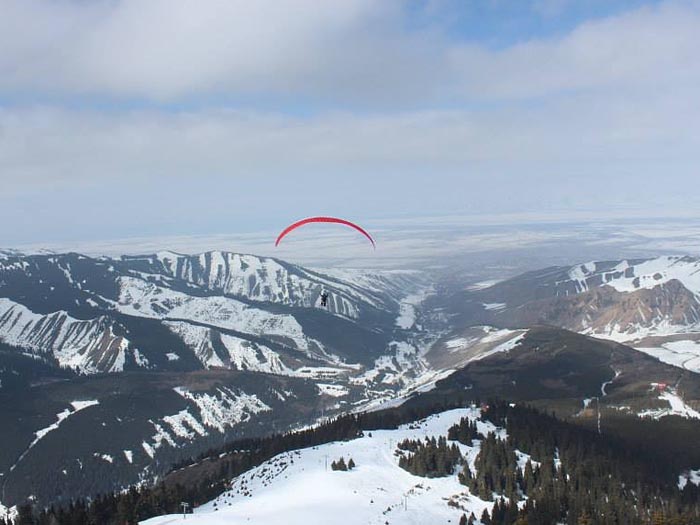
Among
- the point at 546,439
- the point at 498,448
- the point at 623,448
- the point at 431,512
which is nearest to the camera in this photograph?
the point at 431,512

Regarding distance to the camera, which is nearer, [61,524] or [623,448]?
[61,524]

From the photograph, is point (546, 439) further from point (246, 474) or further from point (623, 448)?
point (246, 474)

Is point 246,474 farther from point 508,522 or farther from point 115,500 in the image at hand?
point 508,522

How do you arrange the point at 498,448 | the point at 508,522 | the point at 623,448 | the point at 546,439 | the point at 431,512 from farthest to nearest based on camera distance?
1. the point at 623,448
2. the point at 546,439
3. the point at 498,448
4. the point at 431,512
5. the point at 508,522

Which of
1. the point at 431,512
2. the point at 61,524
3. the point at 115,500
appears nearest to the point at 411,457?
the point at 431,512

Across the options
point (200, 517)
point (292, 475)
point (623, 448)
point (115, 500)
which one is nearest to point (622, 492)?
point (623, 448)

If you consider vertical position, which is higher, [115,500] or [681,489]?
[115,500]
